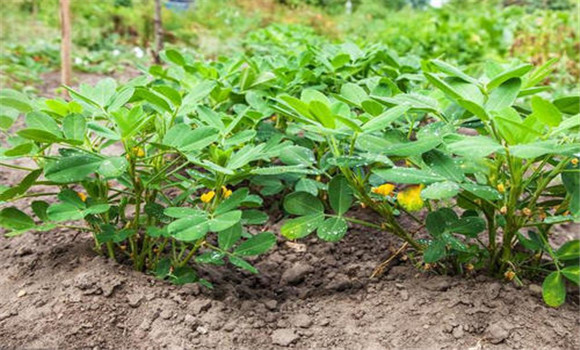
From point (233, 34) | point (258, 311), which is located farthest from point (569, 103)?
point (233, 34)

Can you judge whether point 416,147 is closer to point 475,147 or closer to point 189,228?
point 475,147

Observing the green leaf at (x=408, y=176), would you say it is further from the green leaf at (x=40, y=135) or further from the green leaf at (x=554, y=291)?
the green leaf at (x=40, y=135)

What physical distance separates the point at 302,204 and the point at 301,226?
62 mm

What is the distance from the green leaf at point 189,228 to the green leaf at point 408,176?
14.9 inches

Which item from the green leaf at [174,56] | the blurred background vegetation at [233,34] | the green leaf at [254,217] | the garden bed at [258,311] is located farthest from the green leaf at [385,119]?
the blurred background vegetation at [233,34]

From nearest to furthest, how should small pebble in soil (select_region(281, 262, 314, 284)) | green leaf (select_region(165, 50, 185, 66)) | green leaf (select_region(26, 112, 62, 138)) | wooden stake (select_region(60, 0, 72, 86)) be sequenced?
green leaf (select_region(26, 112, 62, 138))
small pebble in soil (select_region(281, 262, 314, 284))
green leaf (select_region(165, 50, 185, 66))
wooden stake (select_region(60, 0, 72, 86))

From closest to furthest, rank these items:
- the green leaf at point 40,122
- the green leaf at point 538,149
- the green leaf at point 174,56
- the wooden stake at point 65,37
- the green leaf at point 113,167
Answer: the green leaf at point 538,149 < the green leaf at point 113,167 < the green leaf at point 40,122 < the green leaf at point 174,56 < the wooden stake at point 65,37

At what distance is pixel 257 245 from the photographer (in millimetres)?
1276

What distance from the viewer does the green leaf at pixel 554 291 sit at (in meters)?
1.18

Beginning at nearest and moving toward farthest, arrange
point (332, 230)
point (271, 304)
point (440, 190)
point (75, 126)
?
point (440, 190)
point (75, 126)
point (332, 230)
point (271, 304)

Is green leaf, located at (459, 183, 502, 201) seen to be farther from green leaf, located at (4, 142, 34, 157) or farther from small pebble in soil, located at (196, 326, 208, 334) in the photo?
green leaf, located at (4, 142, 34, 157)

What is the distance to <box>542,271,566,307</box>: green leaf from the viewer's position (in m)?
1.18

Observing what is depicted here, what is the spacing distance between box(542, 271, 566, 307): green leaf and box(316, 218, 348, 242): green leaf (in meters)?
0.48

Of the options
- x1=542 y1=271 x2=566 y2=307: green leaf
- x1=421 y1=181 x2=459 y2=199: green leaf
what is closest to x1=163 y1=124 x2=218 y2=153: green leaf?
x1=421 y1=181 x2=459 y2=199: green leaf
